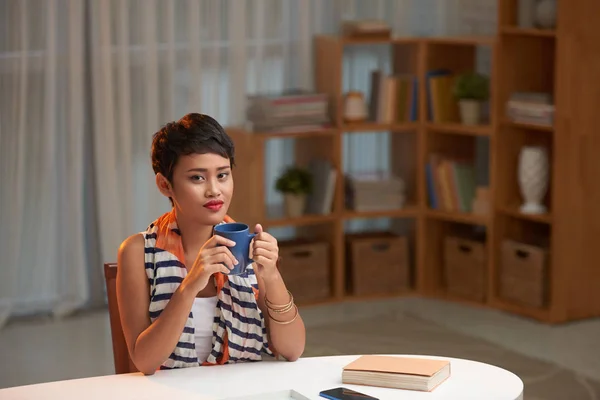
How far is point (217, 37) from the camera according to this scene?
16.4ft

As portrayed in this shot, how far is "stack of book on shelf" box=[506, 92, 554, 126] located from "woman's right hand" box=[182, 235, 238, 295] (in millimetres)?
2834

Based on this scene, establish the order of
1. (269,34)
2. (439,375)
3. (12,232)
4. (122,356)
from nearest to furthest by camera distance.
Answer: (439,375) → (122,356) → (12,232) → (269,34)

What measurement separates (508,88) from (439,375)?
9.85ft

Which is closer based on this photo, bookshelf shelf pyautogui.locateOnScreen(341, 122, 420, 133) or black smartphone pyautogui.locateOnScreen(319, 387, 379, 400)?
black smartphone pyautogui.locateOnScreen(319, 387, 379, 400)

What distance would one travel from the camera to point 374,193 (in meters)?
5.22

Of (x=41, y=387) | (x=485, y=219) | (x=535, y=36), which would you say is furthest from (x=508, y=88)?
(x=41, y=387)

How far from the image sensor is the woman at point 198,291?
2.22m

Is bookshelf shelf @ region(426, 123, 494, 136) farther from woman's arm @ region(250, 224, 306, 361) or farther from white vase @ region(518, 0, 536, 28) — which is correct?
woman's arm @ region(250, 224, 306, 361)

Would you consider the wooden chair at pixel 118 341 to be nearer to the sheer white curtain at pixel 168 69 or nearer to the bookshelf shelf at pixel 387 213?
the sheer white curtain at pixel 168 69

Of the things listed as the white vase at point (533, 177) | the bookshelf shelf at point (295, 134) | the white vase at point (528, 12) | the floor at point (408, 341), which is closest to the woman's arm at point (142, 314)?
the floor at point (408, 341)

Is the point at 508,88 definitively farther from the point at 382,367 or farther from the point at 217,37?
the point at 382,367

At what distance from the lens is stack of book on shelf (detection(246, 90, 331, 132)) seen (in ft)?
16.1

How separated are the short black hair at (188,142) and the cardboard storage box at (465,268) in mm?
2955

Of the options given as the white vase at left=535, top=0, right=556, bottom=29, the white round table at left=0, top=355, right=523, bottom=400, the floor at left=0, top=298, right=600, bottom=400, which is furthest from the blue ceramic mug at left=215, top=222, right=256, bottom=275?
the white vase at left=535, top=0, right=556, bottom=29
